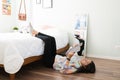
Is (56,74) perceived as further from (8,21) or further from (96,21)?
(8,21)

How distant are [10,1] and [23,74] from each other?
9.28 ft

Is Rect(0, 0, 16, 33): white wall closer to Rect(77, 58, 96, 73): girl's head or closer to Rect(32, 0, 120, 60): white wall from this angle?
Rect(32, 0, 120, 60): white wall

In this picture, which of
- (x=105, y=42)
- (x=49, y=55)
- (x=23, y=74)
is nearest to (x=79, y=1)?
(x=105, y=42)

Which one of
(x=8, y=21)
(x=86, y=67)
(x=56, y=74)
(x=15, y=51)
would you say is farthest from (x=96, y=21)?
(x=8, y=21)

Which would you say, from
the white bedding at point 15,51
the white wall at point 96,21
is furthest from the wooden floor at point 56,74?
the white wall at point 96,21

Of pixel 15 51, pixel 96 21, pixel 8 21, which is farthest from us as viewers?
pixel 8 21

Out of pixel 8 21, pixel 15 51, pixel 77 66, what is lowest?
pixel 77 66

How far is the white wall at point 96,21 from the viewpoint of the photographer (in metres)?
3.79

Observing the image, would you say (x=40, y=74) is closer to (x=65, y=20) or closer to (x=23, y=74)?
(x=23, y=74)

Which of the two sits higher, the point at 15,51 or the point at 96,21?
the point at 96,21

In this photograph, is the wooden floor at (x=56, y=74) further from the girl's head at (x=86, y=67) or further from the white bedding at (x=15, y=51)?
the white bedding at (x=15, y=51)

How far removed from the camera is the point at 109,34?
3852mm

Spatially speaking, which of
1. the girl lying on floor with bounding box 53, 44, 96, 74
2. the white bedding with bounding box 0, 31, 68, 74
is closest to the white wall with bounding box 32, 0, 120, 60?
the girl lying on floor with bounding box 53, 44, 96, 74

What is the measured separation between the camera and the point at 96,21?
3.96 meters
